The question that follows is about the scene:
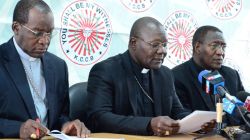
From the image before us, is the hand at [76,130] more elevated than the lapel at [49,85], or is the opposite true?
the lapel at [49,85]

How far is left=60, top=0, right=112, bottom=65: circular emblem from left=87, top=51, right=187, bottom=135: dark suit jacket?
0.54 m

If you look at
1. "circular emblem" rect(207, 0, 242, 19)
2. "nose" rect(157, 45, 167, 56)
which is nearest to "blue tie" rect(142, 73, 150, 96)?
"nose" rect(157, 45, 167, 56)

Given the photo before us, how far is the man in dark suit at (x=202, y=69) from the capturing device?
12.4ft

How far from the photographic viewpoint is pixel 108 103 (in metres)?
3.03

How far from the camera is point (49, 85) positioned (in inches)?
115

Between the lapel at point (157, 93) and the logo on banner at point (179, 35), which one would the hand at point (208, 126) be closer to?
the lapel at point (157, 93)

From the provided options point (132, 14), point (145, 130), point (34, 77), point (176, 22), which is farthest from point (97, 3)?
point (145, 130)

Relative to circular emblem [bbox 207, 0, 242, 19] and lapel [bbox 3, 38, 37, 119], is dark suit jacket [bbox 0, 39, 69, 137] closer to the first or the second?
lapel [bbox 3, 38, 37, 119]

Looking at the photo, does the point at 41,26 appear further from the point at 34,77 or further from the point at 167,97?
the point at 167,97

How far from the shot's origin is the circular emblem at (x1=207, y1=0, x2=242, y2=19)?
4.61 meters

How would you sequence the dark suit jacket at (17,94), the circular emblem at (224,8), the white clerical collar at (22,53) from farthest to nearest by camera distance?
the circular emblem at (224,8) → the white clerical collar at (22,53) → the dark suit jacket at (17,94)

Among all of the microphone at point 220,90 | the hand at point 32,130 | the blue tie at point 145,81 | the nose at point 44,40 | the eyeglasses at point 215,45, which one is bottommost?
the hand at point 32,130

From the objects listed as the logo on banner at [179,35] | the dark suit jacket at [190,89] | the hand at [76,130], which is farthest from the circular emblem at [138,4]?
the hand at [76,130]

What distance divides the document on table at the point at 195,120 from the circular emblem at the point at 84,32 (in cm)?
139
